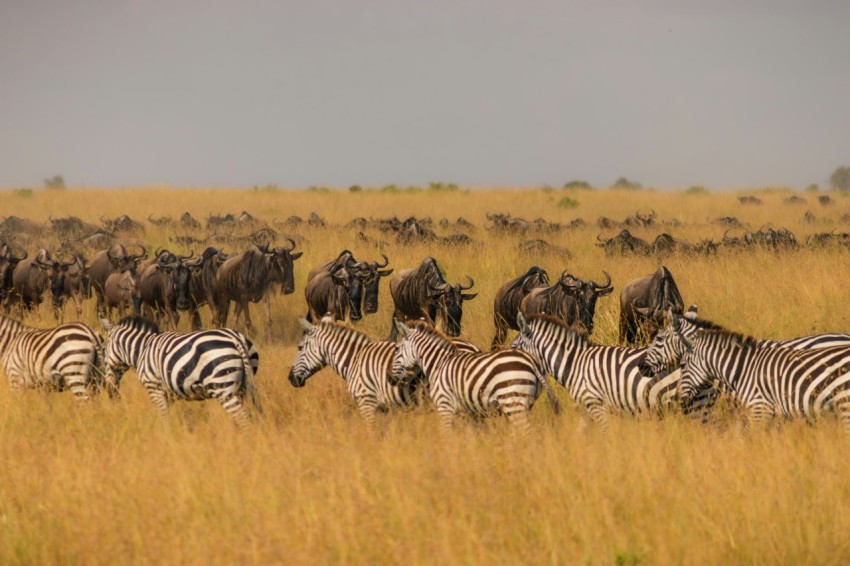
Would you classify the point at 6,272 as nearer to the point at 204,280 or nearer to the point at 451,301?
the point at 204,280

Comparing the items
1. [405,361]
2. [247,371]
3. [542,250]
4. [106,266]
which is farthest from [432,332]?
[542,250]

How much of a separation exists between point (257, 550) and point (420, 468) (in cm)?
156

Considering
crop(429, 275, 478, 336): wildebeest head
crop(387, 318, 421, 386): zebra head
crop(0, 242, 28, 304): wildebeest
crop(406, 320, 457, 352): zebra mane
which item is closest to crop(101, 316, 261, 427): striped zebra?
crop(387, 318, 421, 386): zebra head

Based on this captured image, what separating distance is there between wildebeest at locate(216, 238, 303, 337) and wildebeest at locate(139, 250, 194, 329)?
1.00 meters

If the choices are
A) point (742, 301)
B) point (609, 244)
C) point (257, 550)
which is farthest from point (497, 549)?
point (609, 244)

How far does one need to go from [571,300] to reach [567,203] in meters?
29.3

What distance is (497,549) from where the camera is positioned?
18.8ft

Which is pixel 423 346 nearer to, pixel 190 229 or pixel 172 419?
→ pixel 172 419

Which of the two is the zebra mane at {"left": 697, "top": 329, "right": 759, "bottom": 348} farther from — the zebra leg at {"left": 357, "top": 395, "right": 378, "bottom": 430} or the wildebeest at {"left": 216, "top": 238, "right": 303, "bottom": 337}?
the wildebeest at {"left": 216, "top": 238, "right": 303, "bottom": 337}

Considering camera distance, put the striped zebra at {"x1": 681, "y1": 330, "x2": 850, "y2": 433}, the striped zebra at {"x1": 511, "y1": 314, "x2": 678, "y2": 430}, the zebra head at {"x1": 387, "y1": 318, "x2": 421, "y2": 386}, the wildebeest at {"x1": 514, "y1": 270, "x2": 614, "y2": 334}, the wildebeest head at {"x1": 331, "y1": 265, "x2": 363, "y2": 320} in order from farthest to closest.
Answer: the wildebeest head at {"x1": 331, "y1": 265, "x2": 363, "y2": 320}, the wildebeest at {"x1": 514, "y1": 270, "x2": 614, "y2": 334}, the zebra head at {"x1": 387, "y1": 318, "x2": 421, "y2": 386}, the striped zebra at {"x1": 511, "y1": 314, "x2": 678, "y2": 430}, the striped zebra at {"x1": 681, "y1": 330, "x2": 850, "y2": 433}

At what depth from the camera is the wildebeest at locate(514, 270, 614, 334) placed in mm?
12914

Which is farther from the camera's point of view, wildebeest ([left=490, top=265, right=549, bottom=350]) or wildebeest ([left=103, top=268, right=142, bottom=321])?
wildebeest ([left=103, top=268, right=142, bottom=321])

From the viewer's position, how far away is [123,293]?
672 inches

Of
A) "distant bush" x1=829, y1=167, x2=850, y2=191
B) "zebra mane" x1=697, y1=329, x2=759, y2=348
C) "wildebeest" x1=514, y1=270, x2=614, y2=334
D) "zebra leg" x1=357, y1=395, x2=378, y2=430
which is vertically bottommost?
"zebra leg" x1=357, y1=395, x2=378, y2=430
